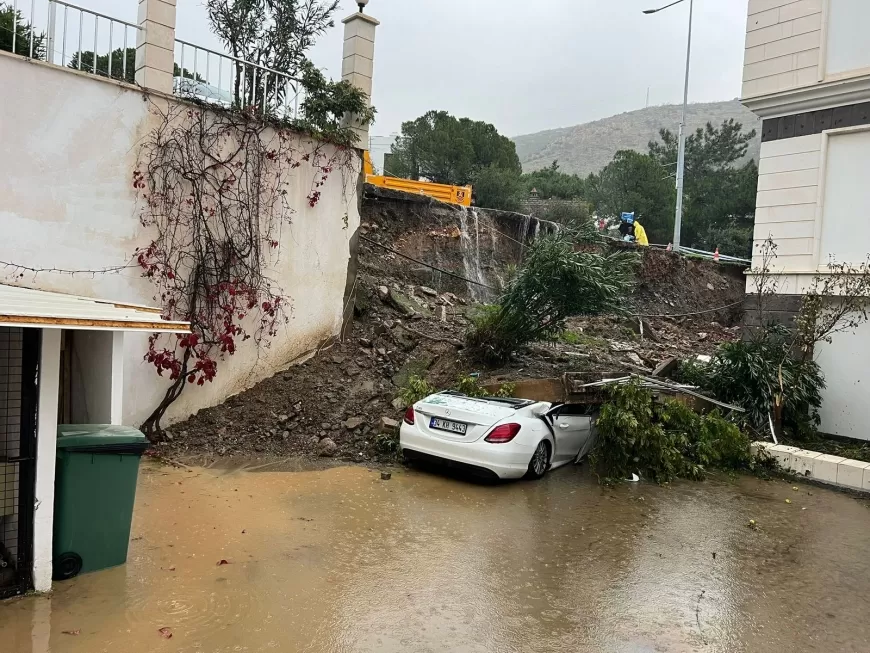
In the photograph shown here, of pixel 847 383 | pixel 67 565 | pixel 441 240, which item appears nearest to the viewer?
pixel 67 565

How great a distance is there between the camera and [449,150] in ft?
108

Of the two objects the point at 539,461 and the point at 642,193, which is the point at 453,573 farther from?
the point at 642,193

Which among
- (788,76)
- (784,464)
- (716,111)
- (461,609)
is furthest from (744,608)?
(716,111)

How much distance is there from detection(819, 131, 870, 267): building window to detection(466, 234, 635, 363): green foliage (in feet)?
10.2

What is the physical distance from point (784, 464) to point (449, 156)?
88.1 ft

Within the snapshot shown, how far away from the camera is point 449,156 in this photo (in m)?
33.1

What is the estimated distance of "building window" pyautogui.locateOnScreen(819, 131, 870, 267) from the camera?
9.59 meters

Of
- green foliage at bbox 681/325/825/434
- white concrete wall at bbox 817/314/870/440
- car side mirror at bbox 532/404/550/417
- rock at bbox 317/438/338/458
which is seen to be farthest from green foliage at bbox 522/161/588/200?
rock at bbox 317/438/338/458

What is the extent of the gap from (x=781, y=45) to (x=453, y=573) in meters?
10.1

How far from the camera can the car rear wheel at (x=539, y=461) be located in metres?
8.04

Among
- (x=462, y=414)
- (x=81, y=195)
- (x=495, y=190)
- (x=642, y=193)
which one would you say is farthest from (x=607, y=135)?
(x=81, y=195)

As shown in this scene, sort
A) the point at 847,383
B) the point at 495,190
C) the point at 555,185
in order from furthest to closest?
the point at 555,185 < the point at 495,190 < the point at 847,383

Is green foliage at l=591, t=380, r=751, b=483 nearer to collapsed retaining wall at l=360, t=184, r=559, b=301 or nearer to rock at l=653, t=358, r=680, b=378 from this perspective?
rock at l=653, t=358, r=680, b=378

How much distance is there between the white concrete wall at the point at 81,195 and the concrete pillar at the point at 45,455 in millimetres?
4049
